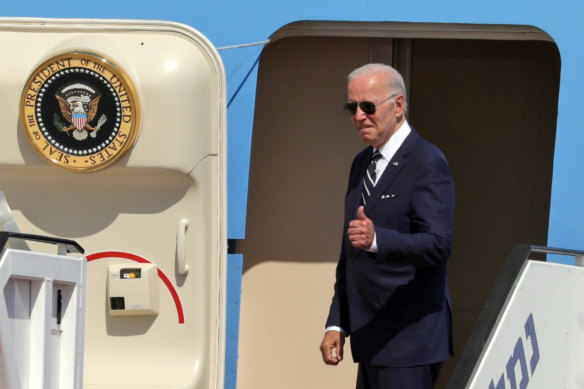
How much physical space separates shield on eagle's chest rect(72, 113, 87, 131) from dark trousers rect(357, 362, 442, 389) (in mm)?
1462

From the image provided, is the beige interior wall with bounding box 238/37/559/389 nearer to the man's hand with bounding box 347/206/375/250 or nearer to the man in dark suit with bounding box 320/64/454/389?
the man in dark suit with bounding box 320/64/454/389

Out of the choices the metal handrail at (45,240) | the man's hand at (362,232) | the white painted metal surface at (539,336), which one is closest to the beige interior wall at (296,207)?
the white painted metal surface at (539,336)

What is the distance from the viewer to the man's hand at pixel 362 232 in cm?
350

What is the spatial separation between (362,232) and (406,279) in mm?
363

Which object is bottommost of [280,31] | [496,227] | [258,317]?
[258,317]

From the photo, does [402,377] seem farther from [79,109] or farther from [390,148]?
[79,109]

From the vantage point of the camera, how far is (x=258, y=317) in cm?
567

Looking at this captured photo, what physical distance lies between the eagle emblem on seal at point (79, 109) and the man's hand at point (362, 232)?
4.16 feet

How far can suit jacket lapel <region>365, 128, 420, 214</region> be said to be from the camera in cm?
381

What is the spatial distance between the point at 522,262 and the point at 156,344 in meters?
1.51

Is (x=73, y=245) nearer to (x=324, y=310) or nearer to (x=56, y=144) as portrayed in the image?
(x=56, y=144)

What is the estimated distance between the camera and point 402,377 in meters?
3.73

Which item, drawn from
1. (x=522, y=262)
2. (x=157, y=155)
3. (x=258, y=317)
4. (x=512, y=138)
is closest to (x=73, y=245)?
(x=157, y=155)

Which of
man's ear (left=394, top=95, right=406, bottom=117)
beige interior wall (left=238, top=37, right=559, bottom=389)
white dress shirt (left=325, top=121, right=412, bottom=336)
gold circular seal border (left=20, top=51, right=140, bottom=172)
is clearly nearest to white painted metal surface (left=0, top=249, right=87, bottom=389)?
gold circular seal border (left=20, top=51, right=140, bottom=172)
